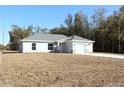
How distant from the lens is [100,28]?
40906mm

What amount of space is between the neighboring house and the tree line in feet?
16.7

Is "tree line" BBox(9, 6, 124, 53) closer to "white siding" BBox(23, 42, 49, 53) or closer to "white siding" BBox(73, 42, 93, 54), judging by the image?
"white siding" BBox(73, 42, 93, 54)

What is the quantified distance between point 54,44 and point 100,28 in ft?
30.7

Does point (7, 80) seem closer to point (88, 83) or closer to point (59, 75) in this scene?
point (59, 75)

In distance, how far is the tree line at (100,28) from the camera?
38.6 meters

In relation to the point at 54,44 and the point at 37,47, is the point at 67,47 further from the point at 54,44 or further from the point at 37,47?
the point at 37,47

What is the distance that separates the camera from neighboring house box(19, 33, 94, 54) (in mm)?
33469

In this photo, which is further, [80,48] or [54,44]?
[54,44]

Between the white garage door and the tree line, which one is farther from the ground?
the tree line

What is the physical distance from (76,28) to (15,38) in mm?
13487

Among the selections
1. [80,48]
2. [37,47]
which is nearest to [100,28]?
[80,48]

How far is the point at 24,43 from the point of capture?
33.5 metres

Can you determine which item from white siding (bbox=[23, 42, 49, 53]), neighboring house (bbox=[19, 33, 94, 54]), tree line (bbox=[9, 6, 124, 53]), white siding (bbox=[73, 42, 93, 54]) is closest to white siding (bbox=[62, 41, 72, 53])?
neighboring house (bbox=[19, 33, 94, 54])
